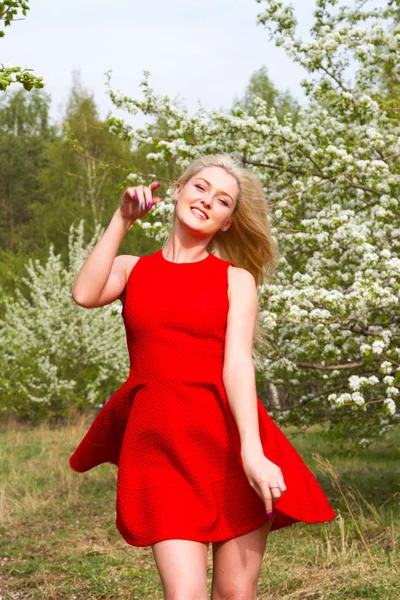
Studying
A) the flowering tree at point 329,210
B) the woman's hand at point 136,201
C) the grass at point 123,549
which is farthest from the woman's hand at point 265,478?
the flowering tree at point 329,210

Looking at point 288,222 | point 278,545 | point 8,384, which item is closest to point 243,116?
point 288,222

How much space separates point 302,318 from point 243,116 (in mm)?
2815

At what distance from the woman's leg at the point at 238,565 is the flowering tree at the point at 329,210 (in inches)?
124

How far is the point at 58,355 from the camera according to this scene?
1820 centimetres

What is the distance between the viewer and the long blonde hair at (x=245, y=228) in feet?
10.5

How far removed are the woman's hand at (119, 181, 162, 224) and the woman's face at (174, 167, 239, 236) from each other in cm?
22

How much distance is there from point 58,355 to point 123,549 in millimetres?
12301

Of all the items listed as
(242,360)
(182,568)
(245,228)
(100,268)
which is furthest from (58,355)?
(182,568)

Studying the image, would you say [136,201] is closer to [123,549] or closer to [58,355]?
[123,549]

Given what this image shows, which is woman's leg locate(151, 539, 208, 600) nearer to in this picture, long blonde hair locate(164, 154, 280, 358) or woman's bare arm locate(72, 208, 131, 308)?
woman's bare arm locate(72, 208, 131, 308)

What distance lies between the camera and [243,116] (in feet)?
26.5

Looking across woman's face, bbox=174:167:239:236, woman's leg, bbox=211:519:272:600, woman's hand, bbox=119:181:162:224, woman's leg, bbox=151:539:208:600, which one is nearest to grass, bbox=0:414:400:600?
woman's leg, bbox=211:519:272:600

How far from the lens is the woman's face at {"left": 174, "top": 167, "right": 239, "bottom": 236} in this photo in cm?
300

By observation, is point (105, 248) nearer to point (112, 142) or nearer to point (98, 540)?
point (98, 540)
